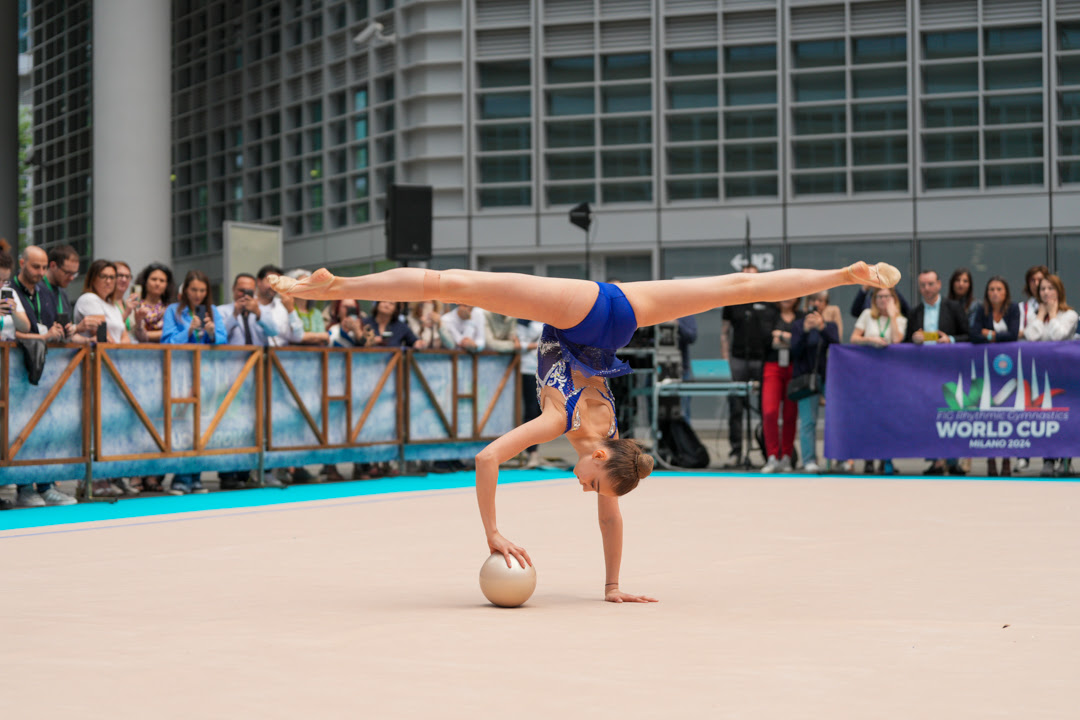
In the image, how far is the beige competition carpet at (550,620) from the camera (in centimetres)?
384

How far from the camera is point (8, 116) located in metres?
Answer: 26.1

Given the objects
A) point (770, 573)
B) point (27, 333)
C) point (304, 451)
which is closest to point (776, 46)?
point (304, 451)

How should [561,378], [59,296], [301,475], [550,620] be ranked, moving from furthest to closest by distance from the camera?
[301,475], [59,296], [561,378], [550,620]

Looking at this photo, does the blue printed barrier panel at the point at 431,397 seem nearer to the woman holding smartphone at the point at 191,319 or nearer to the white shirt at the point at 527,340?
the white shirt at the point at 527,340

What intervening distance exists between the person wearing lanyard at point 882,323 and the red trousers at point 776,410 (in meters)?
0.93

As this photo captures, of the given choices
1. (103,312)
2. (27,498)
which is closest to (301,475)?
(103,312)

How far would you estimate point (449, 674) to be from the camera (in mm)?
4195

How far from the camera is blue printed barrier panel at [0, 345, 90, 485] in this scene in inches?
Answer: 414

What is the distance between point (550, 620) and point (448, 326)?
10.1 meters

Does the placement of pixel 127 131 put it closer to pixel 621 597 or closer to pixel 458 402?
pixel 458 402

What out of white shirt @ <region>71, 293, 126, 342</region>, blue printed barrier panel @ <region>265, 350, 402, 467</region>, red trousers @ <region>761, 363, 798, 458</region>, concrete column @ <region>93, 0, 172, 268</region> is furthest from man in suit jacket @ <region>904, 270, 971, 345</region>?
concrete column @ <region>93, 0, 172, 268</region>

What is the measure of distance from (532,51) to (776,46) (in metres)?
4.57

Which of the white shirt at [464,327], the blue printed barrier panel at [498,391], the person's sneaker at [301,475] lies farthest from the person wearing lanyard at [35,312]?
the blue printed barrier panel at [498,391]

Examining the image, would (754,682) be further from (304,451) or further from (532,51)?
(532,51)
